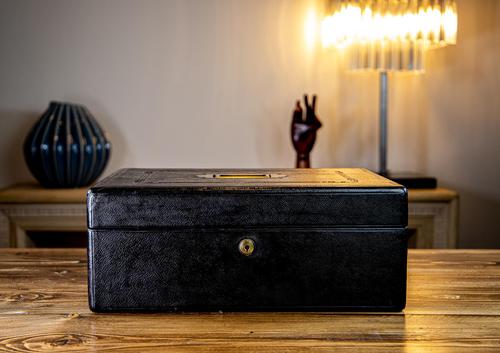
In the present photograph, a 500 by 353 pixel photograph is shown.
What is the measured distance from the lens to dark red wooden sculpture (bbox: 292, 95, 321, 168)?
257cm

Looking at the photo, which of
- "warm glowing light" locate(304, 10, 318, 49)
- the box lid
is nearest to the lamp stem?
"warm glowing light" locate(304, 10, 318, 49)

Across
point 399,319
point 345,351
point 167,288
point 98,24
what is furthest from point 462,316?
point 98,24

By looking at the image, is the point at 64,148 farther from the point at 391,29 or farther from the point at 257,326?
the point at 257,326

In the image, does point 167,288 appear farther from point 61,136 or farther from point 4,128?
point 4,128

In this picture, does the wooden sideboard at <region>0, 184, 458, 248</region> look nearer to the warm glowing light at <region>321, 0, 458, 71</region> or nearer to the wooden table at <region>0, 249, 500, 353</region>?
the warm glowing light at <region>321, 0, 458, 71</region>

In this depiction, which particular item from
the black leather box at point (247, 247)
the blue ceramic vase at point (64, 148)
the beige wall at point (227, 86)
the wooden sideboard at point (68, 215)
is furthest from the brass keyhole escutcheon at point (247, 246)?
the beige wall at point (227, 86)

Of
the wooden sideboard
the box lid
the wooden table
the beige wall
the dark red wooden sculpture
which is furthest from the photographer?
the beige wall

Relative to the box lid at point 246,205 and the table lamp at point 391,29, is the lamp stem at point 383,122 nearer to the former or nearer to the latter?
the table lamp at point 391,29

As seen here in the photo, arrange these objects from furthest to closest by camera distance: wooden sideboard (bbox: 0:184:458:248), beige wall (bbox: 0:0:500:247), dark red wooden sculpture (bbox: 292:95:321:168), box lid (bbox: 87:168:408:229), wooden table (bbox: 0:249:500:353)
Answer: beige wall (bbox: 0:0:500:247)
dark red wooden sculpture (bbox: 292:95:321:168)
wooden sideboard (bbox: 0:184:458:248)
box lid (bbox: 87:168:408:229)
wooden table (bbox: 0:249:500:353)

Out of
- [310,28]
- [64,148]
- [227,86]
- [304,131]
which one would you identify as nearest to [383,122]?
[304,131]

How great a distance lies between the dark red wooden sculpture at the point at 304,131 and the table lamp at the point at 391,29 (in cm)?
27

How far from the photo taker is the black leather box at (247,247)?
2.79 feet

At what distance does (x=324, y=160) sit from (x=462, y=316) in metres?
2.03

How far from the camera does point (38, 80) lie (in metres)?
2.78
